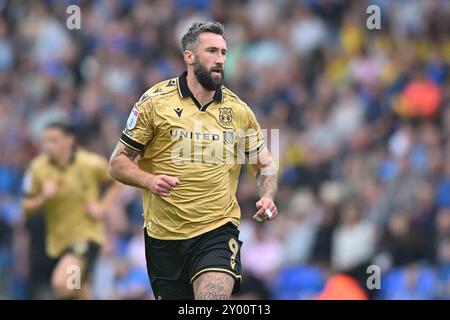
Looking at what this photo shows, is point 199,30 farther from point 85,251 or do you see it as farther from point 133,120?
point 85,251

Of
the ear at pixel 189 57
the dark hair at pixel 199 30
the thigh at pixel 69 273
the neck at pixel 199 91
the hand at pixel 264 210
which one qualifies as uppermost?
the dark hair at pixel 199 30

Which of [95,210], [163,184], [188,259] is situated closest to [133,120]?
[163,184]

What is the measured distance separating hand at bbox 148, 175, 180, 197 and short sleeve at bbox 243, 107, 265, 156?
998 mm

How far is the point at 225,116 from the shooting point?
9711mm

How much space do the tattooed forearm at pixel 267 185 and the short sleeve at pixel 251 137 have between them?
0.66ft

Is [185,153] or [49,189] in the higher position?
[49,189]

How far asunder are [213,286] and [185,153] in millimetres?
1062

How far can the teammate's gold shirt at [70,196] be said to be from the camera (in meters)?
13.1

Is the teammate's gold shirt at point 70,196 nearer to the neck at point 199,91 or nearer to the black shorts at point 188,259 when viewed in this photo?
the black shorts at point 188,259

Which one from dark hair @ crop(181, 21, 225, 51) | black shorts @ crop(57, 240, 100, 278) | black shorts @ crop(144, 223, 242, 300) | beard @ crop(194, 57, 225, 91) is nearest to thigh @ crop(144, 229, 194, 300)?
black shorts @ crop(144, 223, 242, 300)

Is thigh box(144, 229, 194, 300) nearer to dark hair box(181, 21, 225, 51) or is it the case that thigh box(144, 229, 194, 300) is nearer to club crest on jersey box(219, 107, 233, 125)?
club crest on jersey box(219, 107, 233, 125)

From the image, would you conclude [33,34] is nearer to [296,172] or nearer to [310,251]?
[296,172]

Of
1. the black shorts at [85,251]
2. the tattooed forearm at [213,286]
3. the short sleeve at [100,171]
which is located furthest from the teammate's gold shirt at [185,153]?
the short sleeve at [100,171]

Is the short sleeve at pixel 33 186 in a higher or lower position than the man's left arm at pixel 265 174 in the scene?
higher
